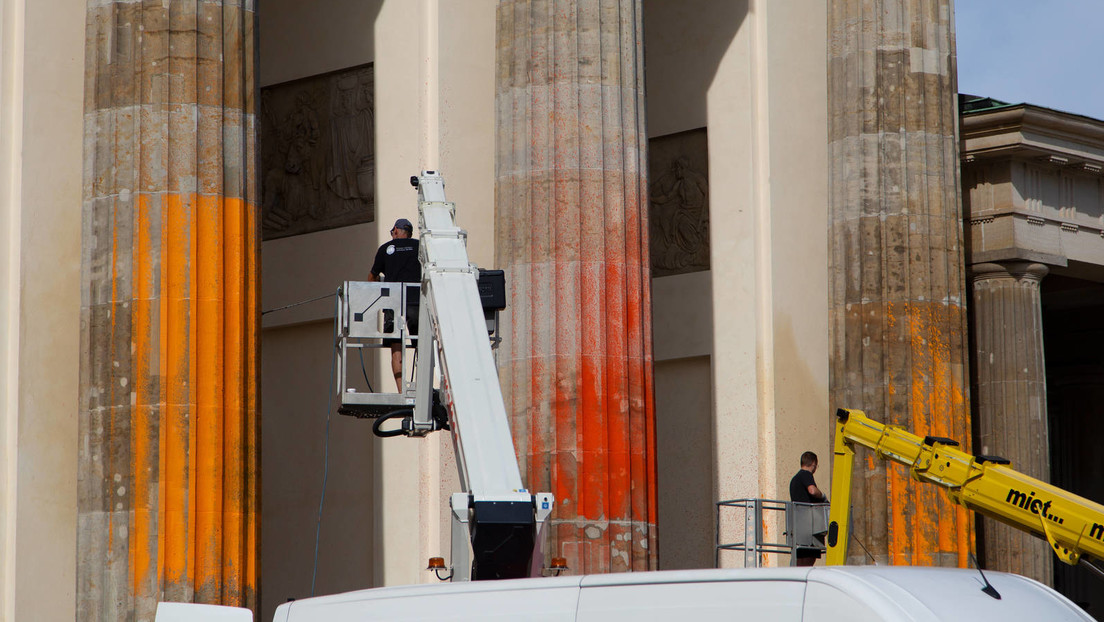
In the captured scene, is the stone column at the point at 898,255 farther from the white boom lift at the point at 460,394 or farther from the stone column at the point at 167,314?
the white boom lift at the point at 460,394

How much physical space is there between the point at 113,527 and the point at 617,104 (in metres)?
8.21

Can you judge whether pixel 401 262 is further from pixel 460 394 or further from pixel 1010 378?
pixel 1010 378

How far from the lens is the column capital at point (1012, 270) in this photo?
32250 millimetres

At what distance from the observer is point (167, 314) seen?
17812mm

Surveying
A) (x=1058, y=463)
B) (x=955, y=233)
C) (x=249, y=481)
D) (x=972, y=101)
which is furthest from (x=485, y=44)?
(x=1058, y=463)

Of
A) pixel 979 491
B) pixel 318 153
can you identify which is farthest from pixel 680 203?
pixel 979 491

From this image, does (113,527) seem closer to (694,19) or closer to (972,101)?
(694,19)

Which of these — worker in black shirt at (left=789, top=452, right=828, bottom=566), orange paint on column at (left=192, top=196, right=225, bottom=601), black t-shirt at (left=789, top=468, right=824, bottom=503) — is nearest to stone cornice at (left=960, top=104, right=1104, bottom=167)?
worker in black shirt at (left=789, top=452, right=828, bottom=566)

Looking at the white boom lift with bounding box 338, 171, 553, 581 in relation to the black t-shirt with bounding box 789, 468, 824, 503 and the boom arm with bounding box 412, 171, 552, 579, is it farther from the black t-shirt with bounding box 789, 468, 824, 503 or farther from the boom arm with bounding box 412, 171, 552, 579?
the black t-shirt with bounding box 789, 468, 824, 503

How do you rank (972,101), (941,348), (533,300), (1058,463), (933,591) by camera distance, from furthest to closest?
(1058,463)
(972,101)
(941,348)
(533,300)
(933,591)

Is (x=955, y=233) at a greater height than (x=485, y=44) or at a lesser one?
lesser

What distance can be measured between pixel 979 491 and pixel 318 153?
42.6 feet

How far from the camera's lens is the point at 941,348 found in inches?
965

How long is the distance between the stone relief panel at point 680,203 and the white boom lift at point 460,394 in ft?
45.9
